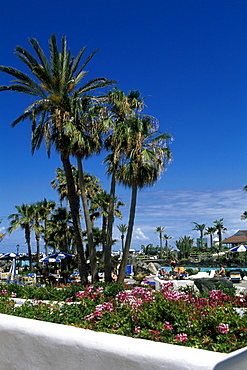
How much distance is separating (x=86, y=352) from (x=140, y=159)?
14428 millimetres

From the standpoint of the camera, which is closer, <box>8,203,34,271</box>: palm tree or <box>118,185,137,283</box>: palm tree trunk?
<box>118,185,137,283</box>: palm tree trunk

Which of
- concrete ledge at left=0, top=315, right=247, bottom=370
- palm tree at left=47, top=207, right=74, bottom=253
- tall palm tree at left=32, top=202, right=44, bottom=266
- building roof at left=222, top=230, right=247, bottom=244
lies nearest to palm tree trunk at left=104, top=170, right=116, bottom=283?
concrete ledge at left=0, top=315, right=247, bottom=370

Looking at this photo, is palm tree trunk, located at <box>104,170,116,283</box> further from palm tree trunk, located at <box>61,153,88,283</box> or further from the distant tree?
the distant tree

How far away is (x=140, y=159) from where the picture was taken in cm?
1823

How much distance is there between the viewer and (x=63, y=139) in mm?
18500

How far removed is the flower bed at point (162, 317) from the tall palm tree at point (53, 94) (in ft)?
39.5

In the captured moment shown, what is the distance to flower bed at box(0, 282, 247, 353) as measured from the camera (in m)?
4.20

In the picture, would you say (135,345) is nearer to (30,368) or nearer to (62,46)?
(30,368)

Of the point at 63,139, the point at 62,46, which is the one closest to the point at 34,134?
the point at 63,139

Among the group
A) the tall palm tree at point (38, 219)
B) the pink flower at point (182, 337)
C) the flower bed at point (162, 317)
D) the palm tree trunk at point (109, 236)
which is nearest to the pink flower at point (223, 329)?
the flower bed at point (162, 317)

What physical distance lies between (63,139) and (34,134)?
1560 mm

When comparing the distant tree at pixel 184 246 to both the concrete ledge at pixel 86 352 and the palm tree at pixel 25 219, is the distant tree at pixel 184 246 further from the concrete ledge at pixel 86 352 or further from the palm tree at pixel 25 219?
the concrete ledge at pixel 86 352

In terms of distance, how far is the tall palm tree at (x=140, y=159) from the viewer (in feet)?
59.8

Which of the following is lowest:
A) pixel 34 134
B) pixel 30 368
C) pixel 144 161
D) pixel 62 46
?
pixel 30 368
